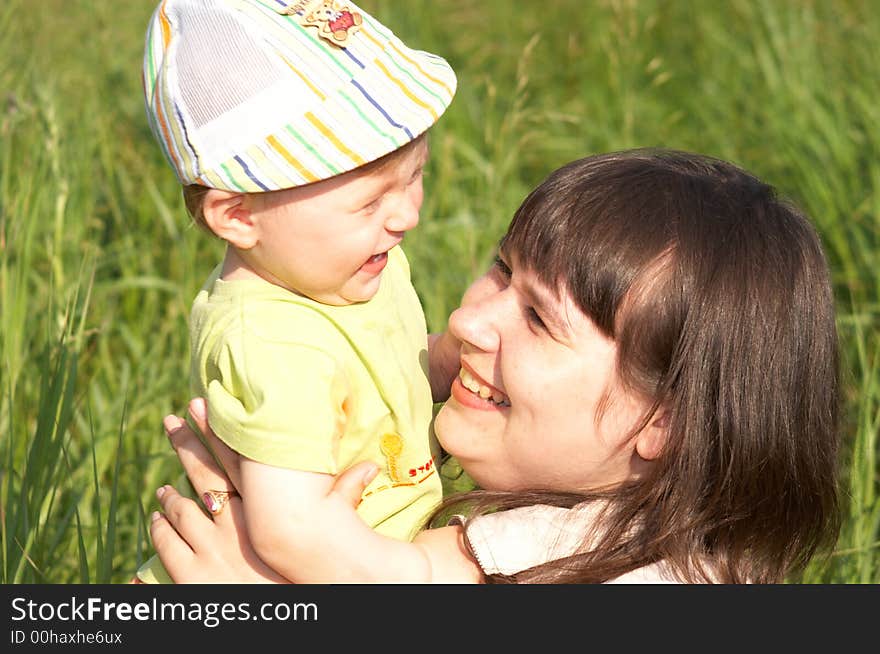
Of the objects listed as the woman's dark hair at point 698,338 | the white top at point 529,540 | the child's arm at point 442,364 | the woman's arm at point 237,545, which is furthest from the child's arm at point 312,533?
the child's arm at point 442,364

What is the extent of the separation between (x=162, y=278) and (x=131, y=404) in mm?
759

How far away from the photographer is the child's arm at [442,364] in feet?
7.85

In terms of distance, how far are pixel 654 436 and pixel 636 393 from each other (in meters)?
0.09

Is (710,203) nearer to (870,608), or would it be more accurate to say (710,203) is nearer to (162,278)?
(870,608)

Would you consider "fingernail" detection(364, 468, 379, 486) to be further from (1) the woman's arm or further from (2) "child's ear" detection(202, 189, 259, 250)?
(2) "child's ear" detection(202, 189, 259, 250)

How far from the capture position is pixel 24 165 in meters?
3.46

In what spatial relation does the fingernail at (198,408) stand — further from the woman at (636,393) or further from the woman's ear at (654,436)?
the woman's ear at (654,436)

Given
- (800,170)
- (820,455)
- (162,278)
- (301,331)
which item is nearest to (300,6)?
(301,331)

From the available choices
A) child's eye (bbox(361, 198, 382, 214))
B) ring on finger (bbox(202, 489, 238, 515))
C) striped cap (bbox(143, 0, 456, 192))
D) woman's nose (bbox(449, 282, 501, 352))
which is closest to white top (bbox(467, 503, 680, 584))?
woman's nose (bbox(449, 282, 501, 352))

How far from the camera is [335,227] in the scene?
78.1 inches

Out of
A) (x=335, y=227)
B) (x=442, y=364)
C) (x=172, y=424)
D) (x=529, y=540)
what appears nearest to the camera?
(x=335, y=227)

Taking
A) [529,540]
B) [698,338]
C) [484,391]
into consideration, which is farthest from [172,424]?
[698,338]

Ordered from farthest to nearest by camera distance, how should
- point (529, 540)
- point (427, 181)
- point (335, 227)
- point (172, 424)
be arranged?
point (427, 181)
point (172, 424)
point (529, 540)
point (335, 227)

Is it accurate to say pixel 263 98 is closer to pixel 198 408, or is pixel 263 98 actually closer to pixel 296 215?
pixel 296 215
